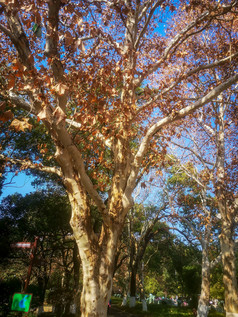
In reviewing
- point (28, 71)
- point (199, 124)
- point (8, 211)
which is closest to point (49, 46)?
point (28, 71)

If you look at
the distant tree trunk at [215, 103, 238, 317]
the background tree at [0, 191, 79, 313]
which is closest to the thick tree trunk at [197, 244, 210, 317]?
the distant tree trunk at [215, 103, 238, 317]

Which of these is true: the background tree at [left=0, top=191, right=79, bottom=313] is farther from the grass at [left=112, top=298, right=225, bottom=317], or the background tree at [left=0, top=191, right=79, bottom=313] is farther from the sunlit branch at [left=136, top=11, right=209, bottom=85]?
the sunlit branch at [left=136, top=11, right=209, bottom=85]

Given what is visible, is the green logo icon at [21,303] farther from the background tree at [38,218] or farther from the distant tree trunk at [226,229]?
the background tree at [38,218]

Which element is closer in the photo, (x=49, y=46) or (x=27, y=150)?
(x=49, y=46)

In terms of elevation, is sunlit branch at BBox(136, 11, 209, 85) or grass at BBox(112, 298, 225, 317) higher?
sunlit branch at BBox(136, 11, 209, 85)

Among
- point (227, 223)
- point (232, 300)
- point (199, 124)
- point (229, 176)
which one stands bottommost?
point (232, 300)

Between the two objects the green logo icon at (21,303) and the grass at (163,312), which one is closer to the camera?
the green logo icon at (21,303)

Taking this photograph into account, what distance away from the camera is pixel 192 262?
25.2 m

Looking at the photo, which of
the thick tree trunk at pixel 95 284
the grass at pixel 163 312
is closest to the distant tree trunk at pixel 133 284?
the grass at pixel 163 312

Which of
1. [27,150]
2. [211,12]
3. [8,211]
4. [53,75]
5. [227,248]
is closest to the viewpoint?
[53,75]

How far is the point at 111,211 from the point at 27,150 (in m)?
9.89

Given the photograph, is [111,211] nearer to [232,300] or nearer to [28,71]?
[28,71]

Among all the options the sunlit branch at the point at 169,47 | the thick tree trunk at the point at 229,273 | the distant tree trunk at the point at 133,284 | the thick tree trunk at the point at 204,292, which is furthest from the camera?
the distant tree trunk at the point at 133,284

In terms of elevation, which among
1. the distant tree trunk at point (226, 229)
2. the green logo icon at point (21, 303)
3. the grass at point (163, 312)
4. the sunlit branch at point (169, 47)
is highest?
the sunlit branch at point (169, 47)
